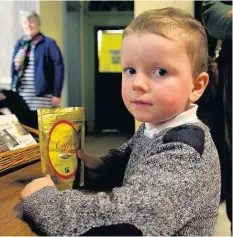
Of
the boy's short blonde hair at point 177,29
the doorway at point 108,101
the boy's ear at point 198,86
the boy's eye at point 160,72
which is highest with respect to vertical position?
the boy's short blonde hair at point 177,29

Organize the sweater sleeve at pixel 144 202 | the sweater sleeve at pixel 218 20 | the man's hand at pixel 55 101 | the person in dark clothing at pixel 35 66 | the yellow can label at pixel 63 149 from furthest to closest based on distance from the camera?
the man's hand at pixel 55 101 < the person in dark clothing at pixel 35 66 < the sweater sleeve at pixel 218 20 < the yellow can label at pixel 63 149 < the sweater sleeve at pixel 144 202

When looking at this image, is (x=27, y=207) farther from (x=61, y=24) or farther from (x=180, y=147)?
(x=61, y=24)

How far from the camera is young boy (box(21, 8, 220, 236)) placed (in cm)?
55

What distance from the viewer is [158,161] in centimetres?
60

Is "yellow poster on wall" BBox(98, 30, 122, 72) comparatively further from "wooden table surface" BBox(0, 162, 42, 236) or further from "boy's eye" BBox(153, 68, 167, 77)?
"boy's eye" BBox(153, 68, 167, 77)

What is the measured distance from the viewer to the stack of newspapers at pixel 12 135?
95cm

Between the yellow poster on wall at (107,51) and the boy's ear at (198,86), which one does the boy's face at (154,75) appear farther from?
the yellow poster on wall at (107,51)

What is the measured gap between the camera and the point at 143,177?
0.58 m

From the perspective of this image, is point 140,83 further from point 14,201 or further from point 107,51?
point 107,51

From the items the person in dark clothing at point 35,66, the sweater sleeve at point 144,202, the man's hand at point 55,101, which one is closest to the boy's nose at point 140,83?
the sweater sleeve at point 144,202

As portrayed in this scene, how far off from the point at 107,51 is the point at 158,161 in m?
3.00

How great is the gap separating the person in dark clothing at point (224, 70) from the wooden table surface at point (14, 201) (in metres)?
0.94

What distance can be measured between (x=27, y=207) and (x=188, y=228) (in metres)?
0.25

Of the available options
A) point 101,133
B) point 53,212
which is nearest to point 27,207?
point 53,212
